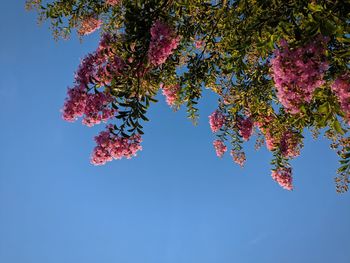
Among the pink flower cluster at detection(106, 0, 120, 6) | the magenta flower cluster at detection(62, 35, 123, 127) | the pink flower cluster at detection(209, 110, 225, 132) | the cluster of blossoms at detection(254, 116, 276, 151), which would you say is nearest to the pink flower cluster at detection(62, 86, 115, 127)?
the magenta flower cluster at detection(62, 35, 123, 127)

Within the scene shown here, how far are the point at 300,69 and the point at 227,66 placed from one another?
2411 mm

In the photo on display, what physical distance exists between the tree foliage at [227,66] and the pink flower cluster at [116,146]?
2 centimetres

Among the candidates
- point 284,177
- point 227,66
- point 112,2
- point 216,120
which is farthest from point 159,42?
point 284,177

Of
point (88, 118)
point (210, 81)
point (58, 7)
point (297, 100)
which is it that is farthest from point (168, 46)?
point (58, 7)

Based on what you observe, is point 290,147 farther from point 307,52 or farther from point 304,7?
point 307,52

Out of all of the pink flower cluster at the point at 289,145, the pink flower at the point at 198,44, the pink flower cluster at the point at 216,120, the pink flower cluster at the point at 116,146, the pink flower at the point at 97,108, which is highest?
the pink flower at the point at 198,44

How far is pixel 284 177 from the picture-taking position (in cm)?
891

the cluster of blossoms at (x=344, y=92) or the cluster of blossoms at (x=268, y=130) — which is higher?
the cluster of blossoms at (x=268, y=130)

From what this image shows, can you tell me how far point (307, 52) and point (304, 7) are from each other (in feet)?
3.63

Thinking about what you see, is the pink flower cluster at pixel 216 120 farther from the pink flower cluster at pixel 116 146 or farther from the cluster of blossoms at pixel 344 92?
the cluster of blossoms at pixel 344 92

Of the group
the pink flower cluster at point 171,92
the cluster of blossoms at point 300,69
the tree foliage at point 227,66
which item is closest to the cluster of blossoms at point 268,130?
the tree foliage at point 227,66

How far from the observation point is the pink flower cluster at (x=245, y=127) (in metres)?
9.02

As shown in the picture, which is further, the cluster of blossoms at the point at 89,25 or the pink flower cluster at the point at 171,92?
the cluster of blossoms at the point at 89,25

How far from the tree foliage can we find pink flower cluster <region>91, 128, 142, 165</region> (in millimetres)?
16
